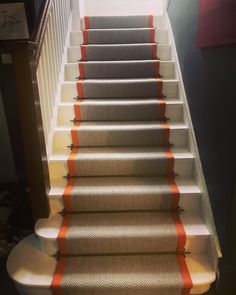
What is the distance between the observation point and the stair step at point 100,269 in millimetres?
1599

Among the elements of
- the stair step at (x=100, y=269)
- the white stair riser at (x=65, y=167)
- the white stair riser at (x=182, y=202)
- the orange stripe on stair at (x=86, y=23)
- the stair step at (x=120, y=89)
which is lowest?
the stair step at (x=100, y=269)

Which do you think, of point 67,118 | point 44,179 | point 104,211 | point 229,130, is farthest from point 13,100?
point 229,130

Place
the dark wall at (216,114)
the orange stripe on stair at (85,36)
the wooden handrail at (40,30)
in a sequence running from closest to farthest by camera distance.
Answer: the dark wall at (216,114)
the wooden handrail at (40,30)
the orange stripe on stair at (85,36)

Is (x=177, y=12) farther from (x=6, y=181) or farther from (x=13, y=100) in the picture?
(x=6, y=181)

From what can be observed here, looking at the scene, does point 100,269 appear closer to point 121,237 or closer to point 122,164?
point 121,237

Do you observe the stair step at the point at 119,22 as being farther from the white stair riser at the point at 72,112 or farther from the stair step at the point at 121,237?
the stair step at the point at 121,237

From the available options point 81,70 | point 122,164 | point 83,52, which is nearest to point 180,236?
point 122,164

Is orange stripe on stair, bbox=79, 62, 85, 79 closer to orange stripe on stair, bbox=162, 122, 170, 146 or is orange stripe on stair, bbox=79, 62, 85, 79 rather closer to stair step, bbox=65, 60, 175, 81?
stair step, bbox=65, 60, 175, 81

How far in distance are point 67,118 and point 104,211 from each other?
946mm

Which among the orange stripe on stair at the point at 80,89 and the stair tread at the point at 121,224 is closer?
the stair tread at the point at 121,224

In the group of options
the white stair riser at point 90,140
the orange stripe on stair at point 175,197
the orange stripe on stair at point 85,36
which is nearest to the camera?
the orange stripe on stair at point 175,197

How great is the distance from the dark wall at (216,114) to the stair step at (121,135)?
0.24 meters

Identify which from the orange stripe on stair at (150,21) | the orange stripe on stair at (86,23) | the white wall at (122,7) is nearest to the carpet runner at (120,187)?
the orange stripe on stair at (86,23)

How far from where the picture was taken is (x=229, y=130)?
1.48 meters
